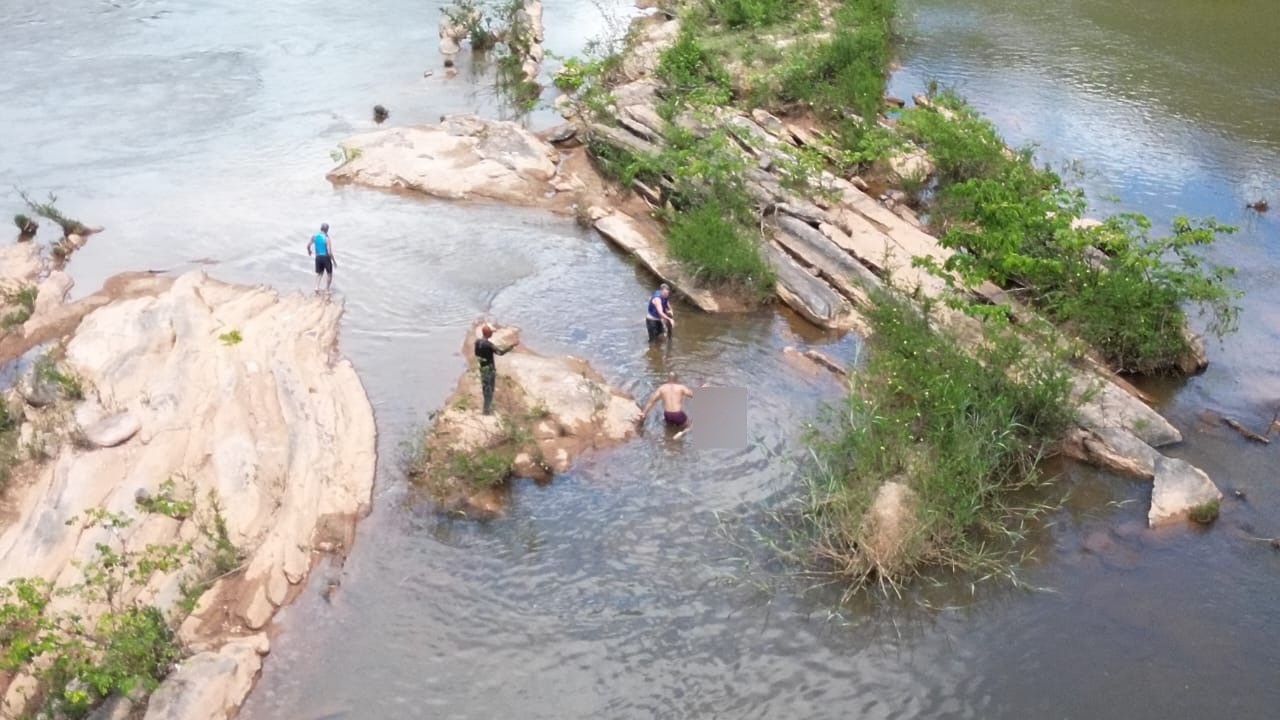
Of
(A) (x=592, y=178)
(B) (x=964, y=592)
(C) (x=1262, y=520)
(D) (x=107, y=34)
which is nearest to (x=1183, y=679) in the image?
(B) (x=964, y=592)

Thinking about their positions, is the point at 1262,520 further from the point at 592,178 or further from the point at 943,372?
the point at 592,178

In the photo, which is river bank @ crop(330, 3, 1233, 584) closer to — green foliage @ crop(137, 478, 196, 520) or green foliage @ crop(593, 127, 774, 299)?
green foliage @ crop(593, 127, 774, 299)

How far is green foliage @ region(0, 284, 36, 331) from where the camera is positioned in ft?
58.2

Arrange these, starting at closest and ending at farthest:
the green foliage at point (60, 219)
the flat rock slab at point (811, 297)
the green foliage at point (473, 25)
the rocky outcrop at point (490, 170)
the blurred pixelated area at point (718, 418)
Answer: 1. the blurred pixelated area at point (718, 418)
2. the flat rock slab at point (811, 297)
3. the green foliage at point (60, 219)
4. the rocky outcrop at point (490, 170)
5. the green foliage at point (473, 25)

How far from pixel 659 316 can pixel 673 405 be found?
2.54 meters

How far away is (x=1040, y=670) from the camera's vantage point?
10734mm

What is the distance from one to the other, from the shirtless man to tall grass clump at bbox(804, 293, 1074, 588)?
75.3 inches

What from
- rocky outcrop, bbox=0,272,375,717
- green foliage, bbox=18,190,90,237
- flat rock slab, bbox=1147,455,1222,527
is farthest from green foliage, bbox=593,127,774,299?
green foliage, bbox=18,190,90,237

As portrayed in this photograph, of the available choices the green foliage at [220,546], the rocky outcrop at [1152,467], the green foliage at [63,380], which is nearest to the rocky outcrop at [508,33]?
the green foliage at [63,380]

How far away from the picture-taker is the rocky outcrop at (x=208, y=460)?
11375mm

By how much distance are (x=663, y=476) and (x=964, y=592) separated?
413 cm

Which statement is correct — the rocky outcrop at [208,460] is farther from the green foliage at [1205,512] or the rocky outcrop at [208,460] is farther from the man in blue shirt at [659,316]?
the green foliage at [1205,512]

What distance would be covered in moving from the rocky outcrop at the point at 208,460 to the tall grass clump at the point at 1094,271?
10.5m

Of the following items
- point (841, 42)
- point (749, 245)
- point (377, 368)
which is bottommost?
point (377, 368)
